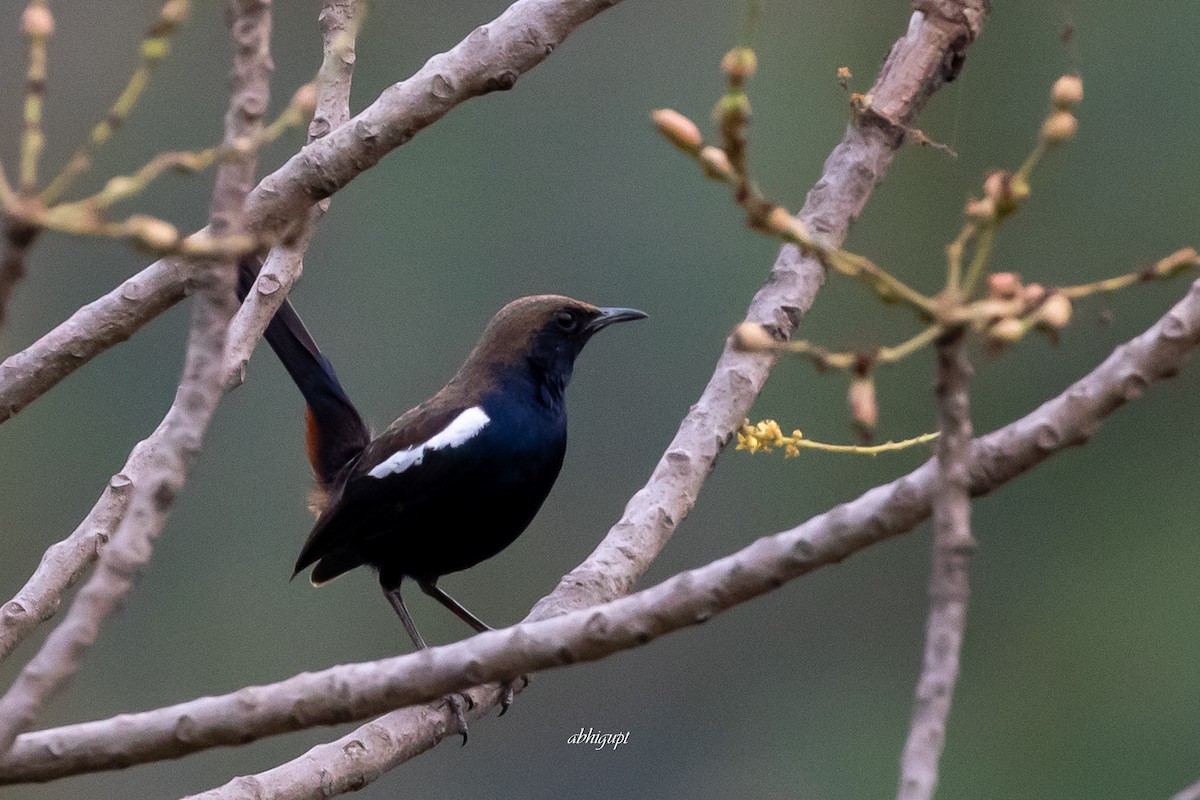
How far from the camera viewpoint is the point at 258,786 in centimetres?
299

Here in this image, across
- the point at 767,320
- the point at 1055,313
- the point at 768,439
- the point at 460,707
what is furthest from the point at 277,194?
the point at 1055,313

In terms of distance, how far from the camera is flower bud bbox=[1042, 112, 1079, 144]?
1.41m

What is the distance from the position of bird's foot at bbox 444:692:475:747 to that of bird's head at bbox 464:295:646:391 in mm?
1182

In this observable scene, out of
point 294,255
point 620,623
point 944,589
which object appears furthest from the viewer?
point 294,255

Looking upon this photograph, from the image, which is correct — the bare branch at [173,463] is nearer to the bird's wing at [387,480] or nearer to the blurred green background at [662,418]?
the bird's wing at [387,480]

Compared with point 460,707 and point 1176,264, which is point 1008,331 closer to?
point 1176,264

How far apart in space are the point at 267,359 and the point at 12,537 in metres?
3.19

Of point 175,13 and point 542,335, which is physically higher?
point 542,335

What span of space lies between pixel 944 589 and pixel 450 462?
3.04m

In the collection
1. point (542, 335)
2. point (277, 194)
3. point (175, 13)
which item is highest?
point (542, 335)

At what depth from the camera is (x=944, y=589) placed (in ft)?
5.10

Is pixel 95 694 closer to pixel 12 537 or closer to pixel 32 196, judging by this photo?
pixel 12 537

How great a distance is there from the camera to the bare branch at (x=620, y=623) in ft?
6.47

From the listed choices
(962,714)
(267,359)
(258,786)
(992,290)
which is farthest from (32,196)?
(962,714)
